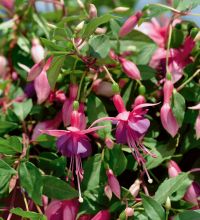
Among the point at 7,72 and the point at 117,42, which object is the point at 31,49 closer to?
the point at 7,72

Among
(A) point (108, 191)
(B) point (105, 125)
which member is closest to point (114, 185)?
(A) point (108, 191)

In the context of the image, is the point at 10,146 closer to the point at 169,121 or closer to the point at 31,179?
the point at 31,179

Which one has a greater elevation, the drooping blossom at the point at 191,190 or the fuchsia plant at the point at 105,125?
the fuchsia plant at the point at 105,125

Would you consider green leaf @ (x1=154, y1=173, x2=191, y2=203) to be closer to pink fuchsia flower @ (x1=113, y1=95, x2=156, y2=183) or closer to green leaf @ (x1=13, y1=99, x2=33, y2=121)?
pink fuchsia flower @ (x1=113, y1=95, x2=156, y2=183)

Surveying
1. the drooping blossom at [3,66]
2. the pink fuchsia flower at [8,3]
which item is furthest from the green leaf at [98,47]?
the pink fuchsia flower at [8,3]

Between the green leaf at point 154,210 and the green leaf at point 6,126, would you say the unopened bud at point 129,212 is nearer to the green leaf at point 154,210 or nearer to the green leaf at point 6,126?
the green leaf at point 154,210

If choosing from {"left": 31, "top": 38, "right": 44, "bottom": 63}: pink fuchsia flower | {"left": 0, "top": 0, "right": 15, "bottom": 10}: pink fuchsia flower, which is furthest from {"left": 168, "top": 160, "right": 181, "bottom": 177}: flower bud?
{"left": 0, "top": 0, "right": 15, "bottom": 10}: pink fuchsia flower

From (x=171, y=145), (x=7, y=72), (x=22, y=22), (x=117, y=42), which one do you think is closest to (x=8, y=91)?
(x=7, y=72)

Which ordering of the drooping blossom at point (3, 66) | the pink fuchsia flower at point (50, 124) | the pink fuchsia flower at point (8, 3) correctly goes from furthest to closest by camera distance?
1. the pink fuchsia flower at point (8, 3)
2. the drooping blossom at point (3, 66)
3. the pink fuchsia flower at point (50, 124)
